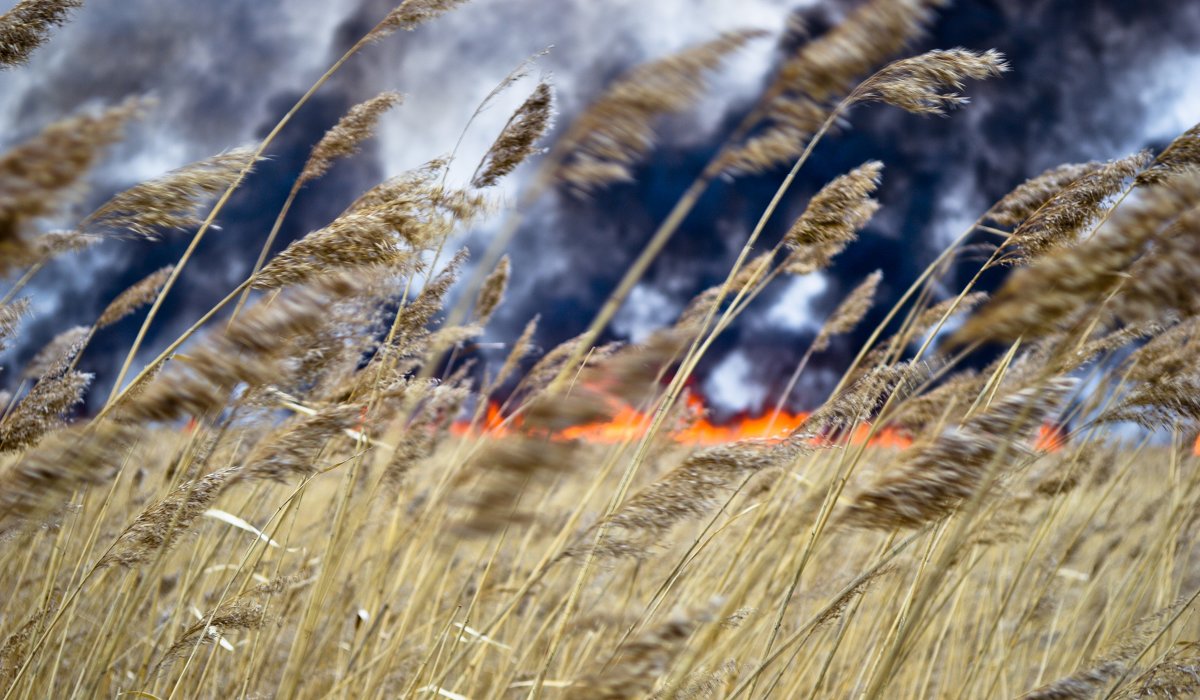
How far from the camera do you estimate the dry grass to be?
1.03m

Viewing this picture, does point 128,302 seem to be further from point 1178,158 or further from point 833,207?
point 1178,158

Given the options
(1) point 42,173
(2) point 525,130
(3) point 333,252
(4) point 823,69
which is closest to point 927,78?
(4) point 823,69

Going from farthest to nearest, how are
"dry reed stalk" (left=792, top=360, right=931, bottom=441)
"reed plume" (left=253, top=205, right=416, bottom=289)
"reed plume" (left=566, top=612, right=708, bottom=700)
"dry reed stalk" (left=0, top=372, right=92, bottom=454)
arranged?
1. "dry reed stalk" (left=792, top=360, right=931, bottom=441)
2. "dry reed stalk" (left=0, top=372, right=92, bottom=454)
3. "reed plume" (left=253, top=205, right=416, bottom=289)
4. "reed plume" (left=566, top=612, right=708, bottom=700)

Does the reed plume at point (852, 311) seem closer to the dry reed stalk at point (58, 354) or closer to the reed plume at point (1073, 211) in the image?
the reed plume at point (1073, 211)

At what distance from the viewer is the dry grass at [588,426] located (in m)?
1.03

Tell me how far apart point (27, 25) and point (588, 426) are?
1212 millimetres

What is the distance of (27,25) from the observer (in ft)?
4.28

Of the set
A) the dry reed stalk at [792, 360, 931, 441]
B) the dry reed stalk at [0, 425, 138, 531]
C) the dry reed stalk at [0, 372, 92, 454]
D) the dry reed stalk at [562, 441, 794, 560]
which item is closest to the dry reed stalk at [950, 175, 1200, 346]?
Answer: the dry reed stalk at [562, 441, 794, 560]

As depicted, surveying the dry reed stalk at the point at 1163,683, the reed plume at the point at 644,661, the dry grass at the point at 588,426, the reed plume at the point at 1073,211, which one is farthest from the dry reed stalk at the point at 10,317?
the dry reed stalk at the point at 1163,683

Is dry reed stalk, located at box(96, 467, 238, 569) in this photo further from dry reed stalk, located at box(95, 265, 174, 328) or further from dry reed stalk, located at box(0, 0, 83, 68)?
dry reed stalk, located at box(95, 265, 174, 328)

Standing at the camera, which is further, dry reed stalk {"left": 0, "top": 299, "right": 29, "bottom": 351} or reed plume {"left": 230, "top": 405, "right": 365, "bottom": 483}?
dry reed stalk {"left": 0, "top": 299, "right": 29, "bottom": 351}

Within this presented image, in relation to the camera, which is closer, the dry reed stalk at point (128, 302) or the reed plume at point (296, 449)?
the reed plume at point (296, 449)

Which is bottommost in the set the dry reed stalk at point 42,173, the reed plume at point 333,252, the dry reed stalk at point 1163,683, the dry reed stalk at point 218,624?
the dry reed stalk at point 1163,683

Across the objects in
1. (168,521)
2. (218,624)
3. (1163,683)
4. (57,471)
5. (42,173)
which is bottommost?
(1163,683)
